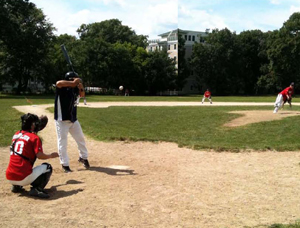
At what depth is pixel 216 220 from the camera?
194 inches

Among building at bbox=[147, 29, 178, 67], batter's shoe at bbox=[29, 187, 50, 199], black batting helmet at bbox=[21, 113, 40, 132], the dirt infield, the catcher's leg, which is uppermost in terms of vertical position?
building at bbox=[147, 29, 178, 67]

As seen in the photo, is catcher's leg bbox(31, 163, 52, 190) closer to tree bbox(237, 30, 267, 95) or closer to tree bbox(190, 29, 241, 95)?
tree bbox(190, 29, 241, 95)

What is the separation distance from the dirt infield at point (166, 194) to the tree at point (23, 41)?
4417 cm

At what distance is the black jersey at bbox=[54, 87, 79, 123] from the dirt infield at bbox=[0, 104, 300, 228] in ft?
4.25

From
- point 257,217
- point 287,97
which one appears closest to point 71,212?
point 257,217

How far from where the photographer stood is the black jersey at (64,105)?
304 inches

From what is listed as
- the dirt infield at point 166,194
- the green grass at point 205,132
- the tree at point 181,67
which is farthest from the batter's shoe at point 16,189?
the tree at point 181,67

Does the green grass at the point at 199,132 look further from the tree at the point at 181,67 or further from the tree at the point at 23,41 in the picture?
the tree at the point at 181,67

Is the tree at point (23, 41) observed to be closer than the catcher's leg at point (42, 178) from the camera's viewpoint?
No

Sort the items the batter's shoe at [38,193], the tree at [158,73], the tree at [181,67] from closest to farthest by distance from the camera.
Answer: the batter's shoe at [38,193] → the tree at [158,73] → the tree at [181,67]

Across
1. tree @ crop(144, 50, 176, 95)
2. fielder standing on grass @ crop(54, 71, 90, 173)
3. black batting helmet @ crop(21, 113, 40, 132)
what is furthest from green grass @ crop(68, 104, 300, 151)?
tree @ crop(144, 50, 176, 95)

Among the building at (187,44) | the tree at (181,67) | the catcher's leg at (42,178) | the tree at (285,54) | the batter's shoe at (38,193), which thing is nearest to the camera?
the batter's shoe at (38,193)

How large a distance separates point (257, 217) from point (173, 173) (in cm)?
287

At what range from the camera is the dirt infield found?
496 centimetres
